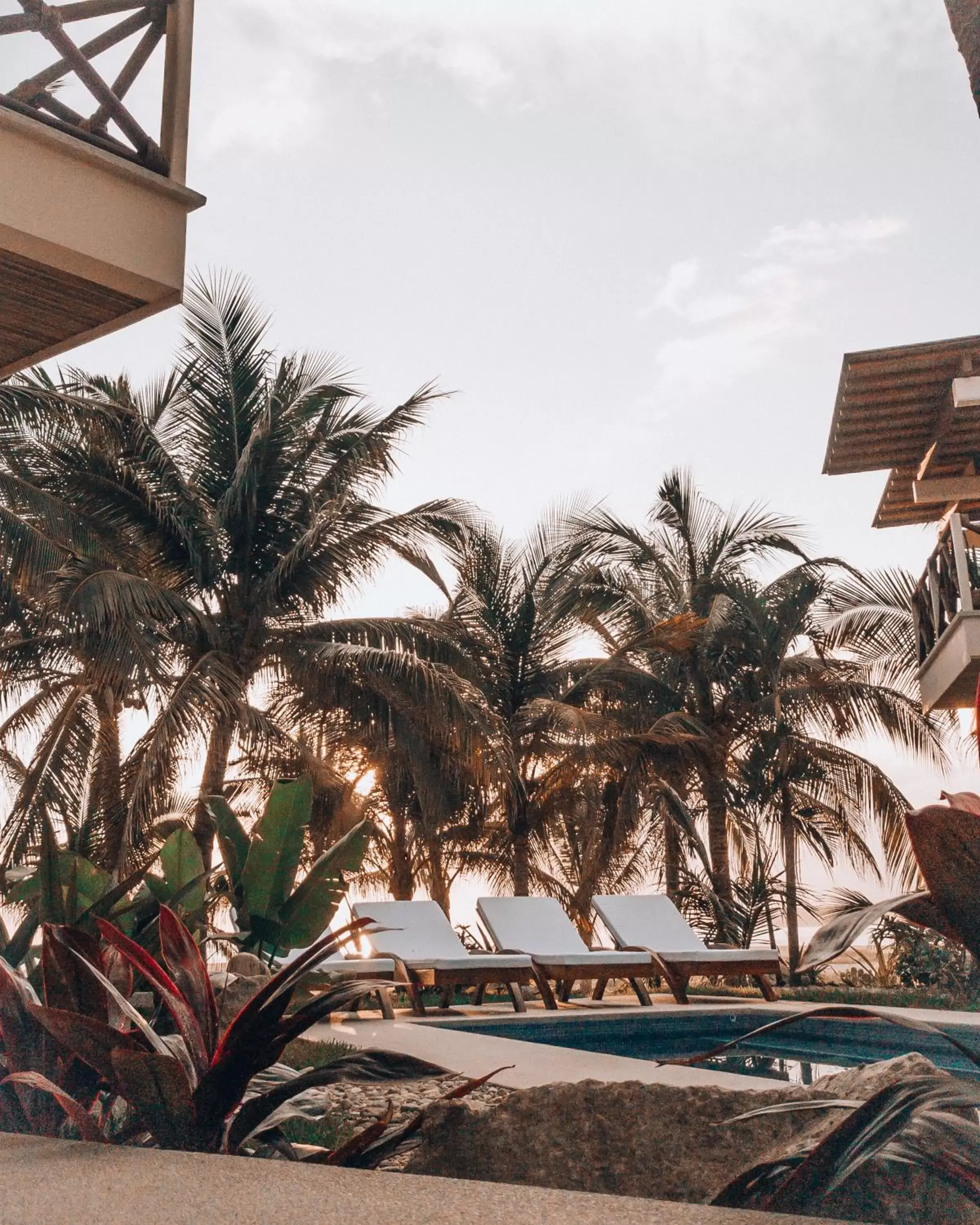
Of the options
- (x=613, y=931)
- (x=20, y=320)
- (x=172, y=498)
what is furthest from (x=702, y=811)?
(x=20, y=320)

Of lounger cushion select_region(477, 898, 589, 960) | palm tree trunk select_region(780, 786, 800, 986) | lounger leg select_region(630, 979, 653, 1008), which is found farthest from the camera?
palm tree trunk select_region(780, 786, 800, 986)

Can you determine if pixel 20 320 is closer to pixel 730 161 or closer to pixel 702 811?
pixel 730 161

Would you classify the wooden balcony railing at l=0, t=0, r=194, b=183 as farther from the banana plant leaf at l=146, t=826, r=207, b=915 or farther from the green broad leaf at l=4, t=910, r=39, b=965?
the green broad leaf at l=4, t=910, r=39, b=965

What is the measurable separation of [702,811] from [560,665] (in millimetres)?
2892

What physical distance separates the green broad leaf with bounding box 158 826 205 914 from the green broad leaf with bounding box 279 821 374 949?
1.03ft

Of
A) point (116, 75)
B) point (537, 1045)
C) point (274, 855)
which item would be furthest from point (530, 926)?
point (116, 75)

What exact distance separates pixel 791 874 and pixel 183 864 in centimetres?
1309

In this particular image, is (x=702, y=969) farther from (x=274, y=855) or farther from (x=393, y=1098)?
(x=274, y=855)

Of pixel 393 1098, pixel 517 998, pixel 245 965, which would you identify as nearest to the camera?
pixel 393 1098

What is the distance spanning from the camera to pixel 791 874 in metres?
15.7

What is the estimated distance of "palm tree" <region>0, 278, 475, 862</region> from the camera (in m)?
12.0

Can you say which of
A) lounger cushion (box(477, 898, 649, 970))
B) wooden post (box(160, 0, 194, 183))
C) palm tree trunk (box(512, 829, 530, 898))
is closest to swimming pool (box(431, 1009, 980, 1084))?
lounger cushion (box(477, 898, 649, 970))

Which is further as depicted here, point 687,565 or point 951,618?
point 687,565

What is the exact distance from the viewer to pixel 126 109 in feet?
16.2
